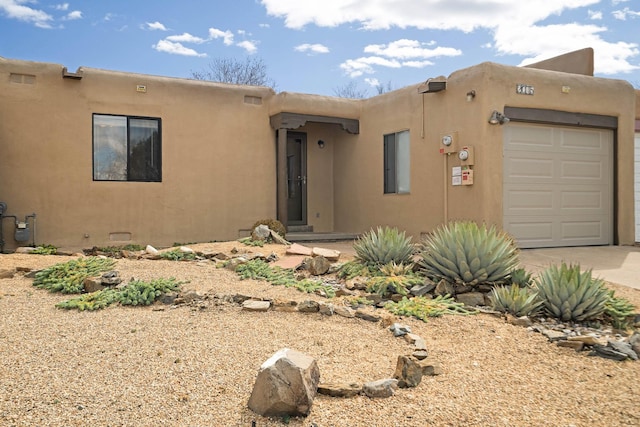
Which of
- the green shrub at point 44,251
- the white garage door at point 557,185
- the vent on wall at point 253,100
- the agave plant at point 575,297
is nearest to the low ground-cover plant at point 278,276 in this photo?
the agave plant at point 575,297

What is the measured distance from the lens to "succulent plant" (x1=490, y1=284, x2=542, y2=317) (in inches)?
201

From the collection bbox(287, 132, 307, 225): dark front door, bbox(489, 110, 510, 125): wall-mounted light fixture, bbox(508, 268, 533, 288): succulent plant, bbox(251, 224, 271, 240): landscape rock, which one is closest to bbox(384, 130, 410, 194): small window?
bbox(489, 110, 510, 125): wall-mounted light fixture

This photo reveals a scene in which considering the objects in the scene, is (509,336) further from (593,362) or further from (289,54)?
(289,54)

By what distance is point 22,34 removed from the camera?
11242 millimetres

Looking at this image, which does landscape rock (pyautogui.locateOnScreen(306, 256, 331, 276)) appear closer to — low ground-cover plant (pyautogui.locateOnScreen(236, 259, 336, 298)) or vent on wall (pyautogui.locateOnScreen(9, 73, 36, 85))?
low ground-cover plant (pyautogui.locateOnScreen(236, 259, 336, 298))

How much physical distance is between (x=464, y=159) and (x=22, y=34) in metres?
9.60

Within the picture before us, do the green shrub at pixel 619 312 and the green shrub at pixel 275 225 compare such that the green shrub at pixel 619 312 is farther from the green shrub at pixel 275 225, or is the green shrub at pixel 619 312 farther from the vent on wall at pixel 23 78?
the vent on wall at pixel 23 78

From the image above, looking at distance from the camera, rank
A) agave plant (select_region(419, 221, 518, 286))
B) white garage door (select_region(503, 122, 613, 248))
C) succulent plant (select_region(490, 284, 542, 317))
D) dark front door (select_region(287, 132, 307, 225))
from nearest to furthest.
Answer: succulent plant (select_region(490, 284, 542, 317)), agave plant (select_region(419, 221, 518, 286)), white garage door (select_region(503, 122, 613, 248)), dark front door (select_region(287, 132, 307, 225))

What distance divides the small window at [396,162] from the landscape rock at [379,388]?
810cm

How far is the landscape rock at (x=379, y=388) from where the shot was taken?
3.14 m

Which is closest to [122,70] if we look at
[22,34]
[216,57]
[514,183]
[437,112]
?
[22,34]

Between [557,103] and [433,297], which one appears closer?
[433,297]

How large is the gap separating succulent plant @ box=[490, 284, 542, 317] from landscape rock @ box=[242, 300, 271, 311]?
230 centimetres

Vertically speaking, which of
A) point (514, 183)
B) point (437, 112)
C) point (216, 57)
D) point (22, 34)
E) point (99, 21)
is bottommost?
point (514, 183)
